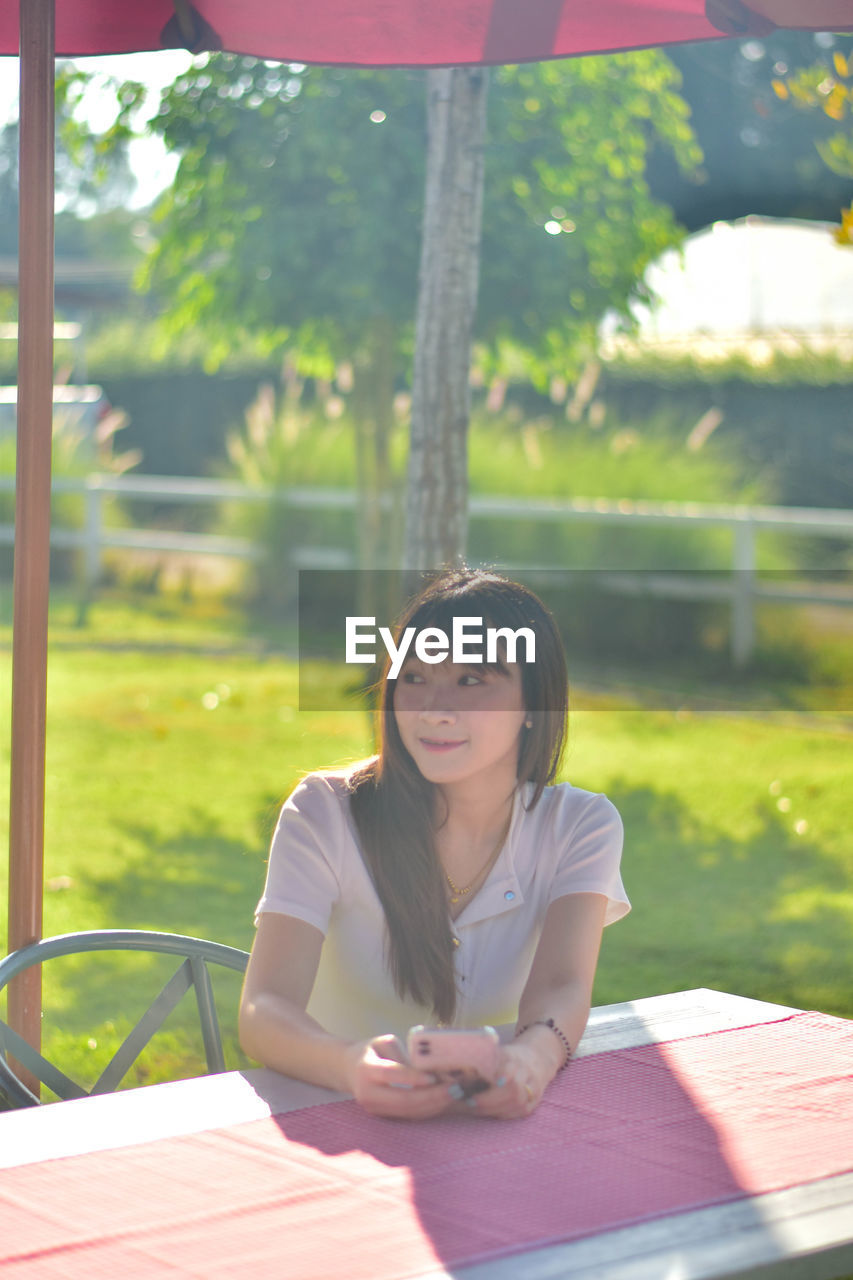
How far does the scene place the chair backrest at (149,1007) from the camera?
191 centimetres

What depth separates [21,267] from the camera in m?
2.02

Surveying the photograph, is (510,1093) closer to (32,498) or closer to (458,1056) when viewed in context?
(458,1056)

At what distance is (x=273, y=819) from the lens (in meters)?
3.93

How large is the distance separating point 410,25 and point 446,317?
1692 millimetres

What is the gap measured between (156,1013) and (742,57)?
38.4 ft

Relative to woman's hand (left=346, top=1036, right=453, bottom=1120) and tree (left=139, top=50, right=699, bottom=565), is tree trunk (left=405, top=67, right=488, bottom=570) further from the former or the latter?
woman's hand (left=346, top=1036, right=453, bottom=1120)

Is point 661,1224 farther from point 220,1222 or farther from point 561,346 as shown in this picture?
point 561,346

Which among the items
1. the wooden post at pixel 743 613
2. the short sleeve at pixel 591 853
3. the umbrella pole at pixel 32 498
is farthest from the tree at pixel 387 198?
the short sleeve at pixel 591 853

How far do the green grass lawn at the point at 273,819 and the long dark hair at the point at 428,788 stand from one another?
0.54m

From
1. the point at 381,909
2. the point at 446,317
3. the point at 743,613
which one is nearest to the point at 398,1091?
the point at 381,909

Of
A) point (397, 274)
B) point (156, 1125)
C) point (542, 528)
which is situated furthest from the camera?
point (542, 528)

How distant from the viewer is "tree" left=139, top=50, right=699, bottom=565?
6.56 m

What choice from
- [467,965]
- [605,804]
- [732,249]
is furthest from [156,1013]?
[732,249]

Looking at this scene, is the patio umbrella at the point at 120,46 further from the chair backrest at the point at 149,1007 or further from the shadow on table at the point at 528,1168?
the shadow on table at the point at 528,1168
